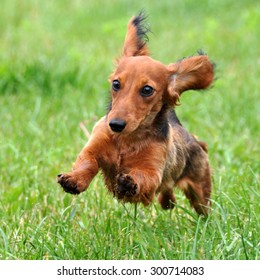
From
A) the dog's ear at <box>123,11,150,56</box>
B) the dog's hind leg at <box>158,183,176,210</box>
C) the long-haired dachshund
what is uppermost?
the dog's ear at <box>123,11,150,56</box>

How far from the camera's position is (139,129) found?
4.32 m

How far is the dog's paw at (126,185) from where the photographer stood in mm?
3947

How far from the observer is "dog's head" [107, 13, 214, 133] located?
401 centimetres

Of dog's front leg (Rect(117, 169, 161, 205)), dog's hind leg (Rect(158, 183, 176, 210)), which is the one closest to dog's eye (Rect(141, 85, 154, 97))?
dog's front leg (Rect(117, 169, 161, 205))

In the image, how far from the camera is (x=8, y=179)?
5996 millimetres

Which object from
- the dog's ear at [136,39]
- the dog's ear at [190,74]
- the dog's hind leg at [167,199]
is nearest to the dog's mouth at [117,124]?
the dog's ear at [190,74]

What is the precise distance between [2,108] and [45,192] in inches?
96.9

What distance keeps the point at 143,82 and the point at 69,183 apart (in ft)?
2.23

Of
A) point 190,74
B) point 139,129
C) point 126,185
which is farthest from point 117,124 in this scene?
point 190,74

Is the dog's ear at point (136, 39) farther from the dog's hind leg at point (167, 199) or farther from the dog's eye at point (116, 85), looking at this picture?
the dog's hind leg at point (167, 199)

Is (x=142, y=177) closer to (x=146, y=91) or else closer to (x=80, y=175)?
(x=80, y=175)

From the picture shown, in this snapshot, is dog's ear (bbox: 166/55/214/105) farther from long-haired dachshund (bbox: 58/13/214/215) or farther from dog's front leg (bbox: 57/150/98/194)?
dog's front leg (bbox: 57/150/98/194)

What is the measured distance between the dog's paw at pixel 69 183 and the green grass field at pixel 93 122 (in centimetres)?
43
